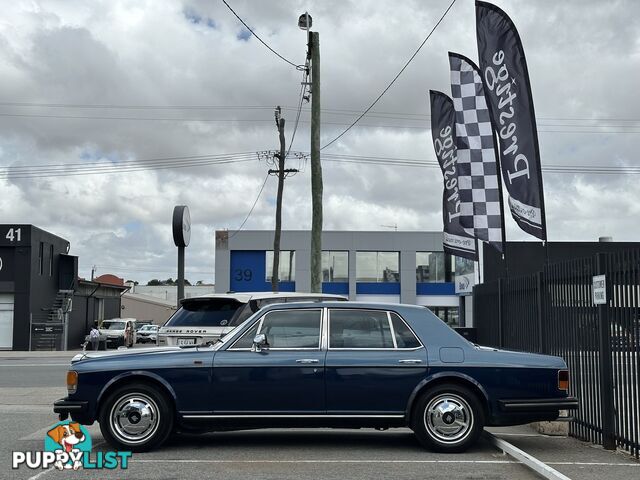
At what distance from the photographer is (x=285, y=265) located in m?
49.2

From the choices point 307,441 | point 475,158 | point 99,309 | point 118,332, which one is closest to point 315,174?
point 475,158

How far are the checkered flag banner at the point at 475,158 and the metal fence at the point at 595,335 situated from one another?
3271 mm

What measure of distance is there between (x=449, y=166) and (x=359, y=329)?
9.29 m

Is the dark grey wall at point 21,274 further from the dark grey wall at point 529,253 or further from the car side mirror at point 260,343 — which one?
the car side mirror at point 260,343

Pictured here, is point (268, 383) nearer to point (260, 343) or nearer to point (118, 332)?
point (260, 343)

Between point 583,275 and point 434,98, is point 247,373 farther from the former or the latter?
point 434,98

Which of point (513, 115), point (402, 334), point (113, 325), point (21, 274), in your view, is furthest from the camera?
point (113, 325)

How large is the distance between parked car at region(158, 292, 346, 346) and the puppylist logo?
341 centimetres

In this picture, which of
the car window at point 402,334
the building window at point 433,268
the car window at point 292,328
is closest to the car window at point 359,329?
the car window at point 402,334

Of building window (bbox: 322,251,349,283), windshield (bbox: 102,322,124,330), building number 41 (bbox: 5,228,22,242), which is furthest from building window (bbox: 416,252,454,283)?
building number 41 (bbox: 5,228,22,242)

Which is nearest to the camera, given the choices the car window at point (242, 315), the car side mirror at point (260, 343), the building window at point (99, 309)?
the car side mirror at point (260, 343)

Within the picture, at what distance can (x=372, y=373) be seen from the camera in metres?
8.02

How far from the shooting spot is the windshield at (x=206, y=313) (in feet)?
40.5

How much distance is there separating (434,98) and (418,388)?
34.7ft
